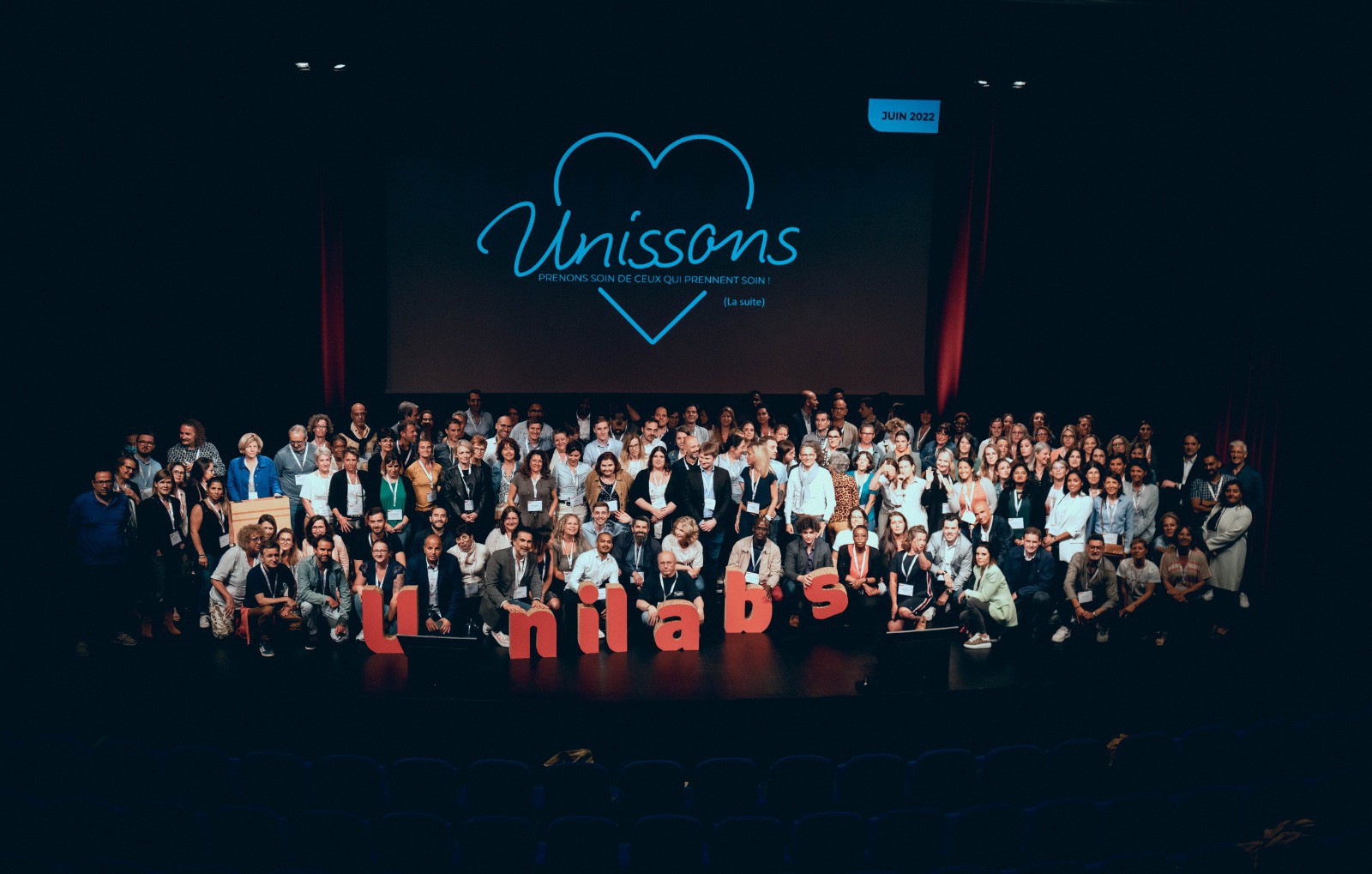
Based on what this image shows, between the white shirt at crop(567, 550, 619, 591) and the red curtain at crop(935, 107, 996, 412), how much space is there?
17.7ft

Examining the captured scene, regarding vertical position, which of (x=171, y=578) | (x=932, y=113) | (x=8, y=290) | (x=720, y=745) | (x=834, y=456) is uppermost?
(x=932, y=113)

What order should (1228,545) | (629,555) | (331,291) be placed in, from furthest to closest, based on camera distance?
(331,291), (1228,545), (629,555)

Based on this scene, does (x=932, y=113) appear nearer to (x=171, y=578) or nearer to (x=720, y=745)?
(x=720, y=745)

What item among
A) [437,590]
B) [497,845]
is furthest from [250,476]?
[497,845]

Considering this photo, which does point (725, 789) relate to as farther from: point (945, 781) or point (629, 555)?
point (629, 555)

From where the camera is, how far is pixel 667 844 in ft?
16.4

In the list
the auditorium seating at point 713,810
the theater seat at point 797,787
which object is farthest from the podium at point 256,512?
the theater seat at point 797,787

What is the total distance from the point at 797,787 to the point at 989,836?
3.46 feet

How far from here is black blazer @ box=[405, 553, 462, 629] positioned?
6.94 meters

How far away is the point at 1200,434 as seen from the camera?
1046 centimetres

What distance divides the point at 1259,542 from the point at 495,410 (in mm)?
7644

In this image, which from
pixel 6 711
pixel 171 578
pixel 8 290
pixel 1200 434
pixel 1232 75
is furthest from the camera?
pixel 1200 434

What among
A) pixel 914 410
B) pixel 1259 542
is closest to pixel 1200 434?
pixel 1259 542

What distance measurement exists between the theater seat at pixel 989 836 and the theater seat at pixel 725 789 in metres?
1.12
